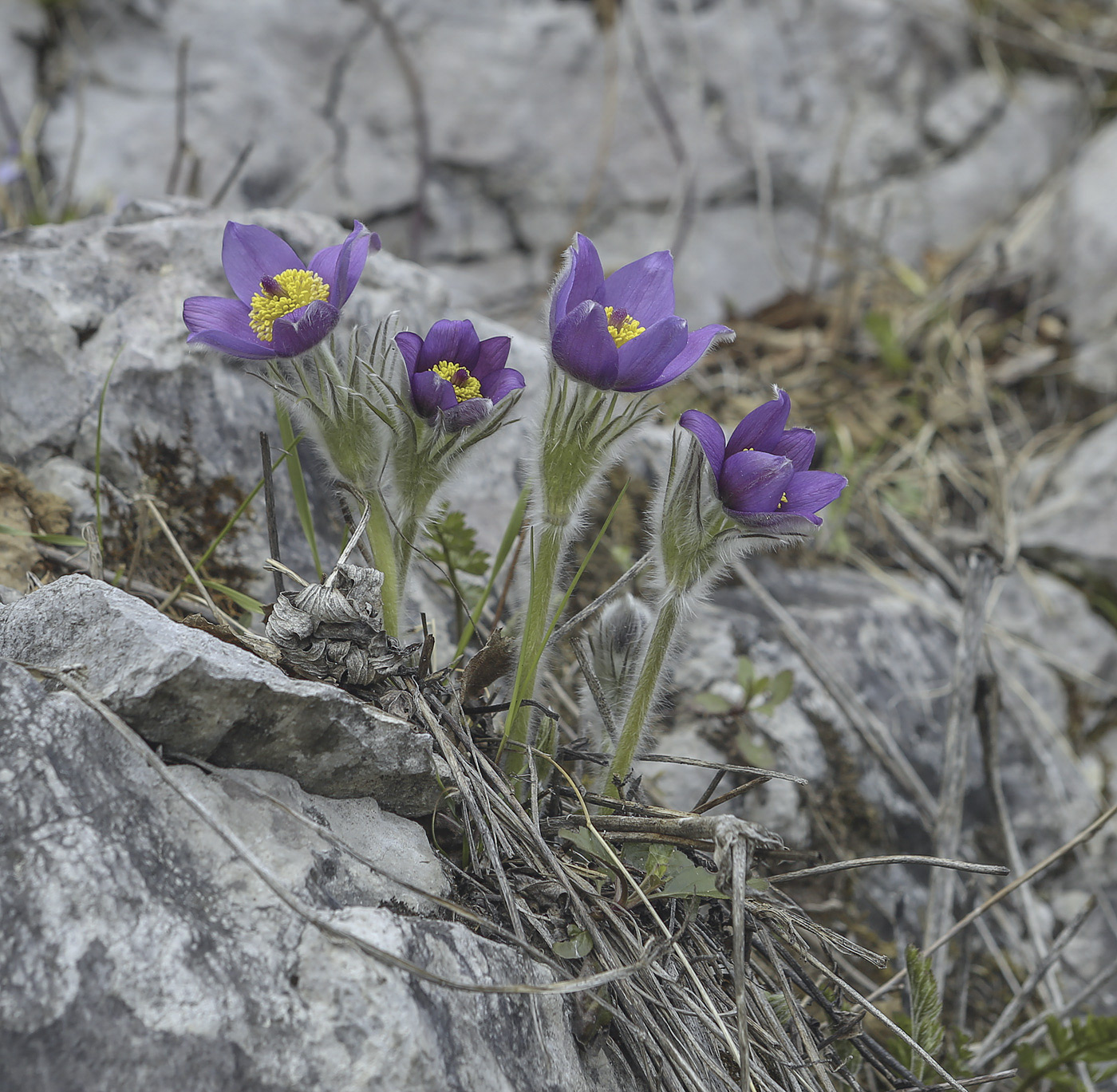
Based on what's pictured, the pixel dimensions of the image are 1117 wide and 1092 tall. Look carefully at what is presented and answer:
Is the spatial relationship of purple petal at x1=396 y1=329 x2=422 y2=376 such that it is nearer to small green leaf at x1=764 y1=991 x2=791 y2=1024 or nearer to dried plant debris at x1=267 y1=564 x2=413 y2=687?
dried plant debris at x1=267 y1=564 x2=413 y2=687

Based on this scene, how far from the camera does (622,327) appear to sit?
160 cm

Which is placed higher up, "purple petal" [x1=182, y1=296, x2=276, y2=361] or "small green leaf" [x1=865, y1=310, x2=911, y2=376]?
"purple petal" [x1=182, y1=296, x2=276, y2=361]

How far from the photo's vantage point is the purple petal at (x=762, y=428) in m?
1.60

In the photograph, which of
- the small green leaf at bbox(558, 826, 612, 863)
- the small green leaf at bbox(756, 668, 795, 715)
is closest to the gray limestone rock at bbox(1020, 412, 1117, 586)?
the small green leaf at bbox(756, 668, 795, 715)

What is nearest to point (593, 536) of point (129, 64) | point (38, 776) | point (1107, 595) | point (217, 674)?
point (217, 674)

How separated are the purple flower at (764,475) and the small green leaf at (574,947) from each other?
73 centimetres

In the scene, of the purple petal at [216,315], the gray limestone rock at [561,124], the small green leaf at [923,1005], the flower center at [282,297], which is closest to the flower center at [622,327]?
the flower center at [282,297]

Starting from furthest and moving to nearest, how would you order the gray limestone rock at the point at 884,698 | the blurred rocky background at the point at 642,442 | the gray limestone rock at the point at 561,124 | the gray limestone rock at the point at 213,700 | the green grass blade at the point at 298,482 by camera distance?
the gray limestone rock at the point at 561,124, the gray limestone rock at the point at 884,698, the green grass blade at the point at 298,482, the gray limestone rock at the point at 213,700, the blurred rocky background at the point at 642,442

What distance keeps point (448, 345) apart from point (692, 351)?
1.38 feet

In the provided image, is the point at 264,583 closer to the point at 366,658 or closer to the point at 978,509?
the point at 366,658

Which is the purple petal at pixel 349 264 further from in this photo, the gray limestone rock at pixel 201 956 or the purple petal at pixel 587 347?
the gray limestone rock at pixel 201 956

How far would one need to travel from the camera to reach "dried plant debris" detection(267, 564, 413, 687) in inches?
A: 57.7

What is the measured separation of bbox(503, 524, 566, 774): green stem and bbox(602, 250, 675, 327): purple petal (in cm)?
44

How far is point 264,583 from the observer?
213cm
